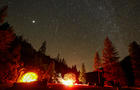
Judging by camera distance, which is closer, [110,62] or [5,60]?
[5,60]

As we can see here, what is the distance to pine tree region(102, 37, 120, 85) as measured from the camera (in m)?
23.2

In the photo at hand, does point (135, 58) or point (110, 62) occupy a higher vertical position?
point (135, 58)

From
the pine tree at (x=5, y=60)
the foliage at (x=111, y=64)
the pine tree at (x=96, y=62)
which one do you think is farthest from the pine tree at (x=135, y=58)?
the pine tree at (x=5, y=60)

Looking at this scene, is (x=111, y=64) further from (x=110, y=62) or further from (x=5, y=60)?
(x=5, y=60)

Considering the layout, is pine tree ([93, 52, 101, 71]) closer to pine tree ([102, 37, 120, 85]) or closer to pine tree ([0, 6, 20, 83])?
pine tree ([102, 37, 120, 85])

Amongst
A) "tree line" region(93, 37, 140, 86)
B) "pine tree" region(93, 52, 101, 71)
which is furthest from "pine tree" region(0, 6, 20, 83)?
"pine tree" region(93, 52, 101, 71)

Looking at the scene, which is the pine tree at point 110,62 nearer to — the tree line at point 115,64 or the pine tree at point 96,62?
the tree line at point 115,64

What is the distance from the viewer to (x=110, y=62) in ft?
80.8

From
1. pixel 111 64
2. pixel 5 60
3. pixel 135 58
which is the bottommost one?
pixel 111 64

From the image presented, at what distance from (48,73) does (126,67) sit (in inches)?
1163

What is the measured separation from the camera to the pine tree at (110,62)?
915 inches

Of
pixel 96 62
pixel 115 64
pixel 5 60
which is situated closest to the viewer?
pixel 5 60

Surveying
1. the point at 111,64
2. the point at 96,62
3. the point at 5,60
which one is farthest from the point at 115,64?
the point at 5,60

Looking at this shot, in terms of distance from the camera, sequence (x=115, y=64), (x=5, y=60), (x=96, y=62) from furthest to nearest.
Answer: (x=96, y=62)
(x=115, y=64)
(x=5, y=60)
